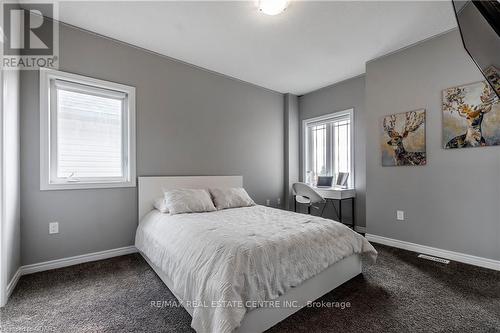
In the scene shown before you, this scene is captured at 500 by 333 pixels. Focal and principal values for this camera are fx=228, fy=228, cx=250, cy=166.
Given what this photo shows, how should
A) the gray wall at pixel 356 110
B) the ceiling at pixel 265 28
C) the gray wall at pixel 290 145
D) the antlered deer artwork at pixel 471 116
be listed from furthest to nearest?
the gray wall at pixel 290 145 < the gray wall at pixel 356 110 < the antlered deer artwork at pixel 471 116 < the ceiling at pixel 265 28

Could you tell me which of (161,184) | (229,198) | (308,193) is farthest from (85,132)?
(308,193)

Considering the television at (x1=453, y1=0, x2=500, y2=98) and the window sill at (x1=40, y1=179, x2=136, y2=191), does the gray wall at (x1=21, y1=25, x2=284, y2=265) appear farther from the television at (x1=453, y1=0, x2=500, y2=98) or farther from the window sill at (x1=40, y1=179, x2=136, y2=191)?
the television at (x1=453, y1=0, x2=500, y2=98)

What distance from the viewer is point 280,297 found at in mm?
1574

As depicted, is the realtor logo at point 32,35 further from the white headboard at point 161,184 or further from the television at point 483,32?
the television at point 483,32

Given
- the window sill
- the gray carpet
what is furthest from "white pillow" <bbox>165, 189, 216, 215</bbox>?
the gray carpet

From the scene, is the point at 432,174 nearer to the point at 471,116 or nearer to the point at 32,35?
the point at 471,116

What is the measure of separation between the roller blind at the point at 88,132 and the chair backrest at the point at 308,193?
2.71m

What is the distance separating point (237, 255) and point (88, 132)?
2.42 metres

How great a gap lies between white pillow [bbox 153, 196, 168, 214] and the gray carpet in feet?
2.12

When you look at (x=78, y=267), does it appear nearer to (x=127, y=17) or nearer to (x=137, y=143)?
(x=137, y=143)

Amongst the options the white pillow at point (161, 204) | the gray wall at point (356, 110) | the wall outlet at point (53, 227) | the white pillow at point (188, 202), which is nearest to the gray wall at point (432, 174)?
the gray wall at point (356, 110)

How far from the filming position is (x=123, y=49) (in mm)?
2855

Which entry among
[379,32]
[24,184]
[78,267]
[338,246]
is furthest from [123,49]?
[338,246]

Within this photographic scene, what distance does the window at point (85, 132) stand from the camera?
2.41 m
